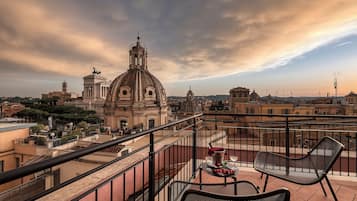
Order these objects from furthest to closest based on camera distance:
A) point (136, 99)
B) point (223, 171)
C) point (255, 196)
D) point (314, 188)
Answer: point (136, 99) → point (314, 188) → point (223, 171) → point (255, 196)

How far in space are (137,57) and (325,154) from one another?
22.4 m

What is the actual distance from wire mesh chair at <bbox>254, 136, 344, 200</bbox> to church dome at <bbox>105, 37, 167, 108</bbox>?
20236 millimetres

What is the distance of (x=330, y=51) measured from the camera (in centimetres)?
733

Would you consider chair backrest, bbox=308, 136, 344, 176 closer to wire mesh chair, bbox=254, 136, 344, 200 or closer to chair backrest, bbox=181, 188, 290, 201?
wire mesh chair, bbox=254, 136, 344, 200

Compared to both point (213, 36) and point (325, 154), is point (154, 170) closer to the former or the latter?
point (325, 154)

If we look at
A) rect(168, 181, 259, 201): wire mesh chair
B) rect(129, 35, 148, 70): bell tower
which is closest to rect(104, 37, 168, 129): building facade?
rect(129, 35, 148, 70): bell tower

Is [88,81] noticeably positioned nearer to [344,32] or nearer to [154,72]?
[154,72]

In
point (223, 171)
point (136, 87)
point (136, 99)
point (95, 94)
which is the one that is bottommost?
point (223, 171)

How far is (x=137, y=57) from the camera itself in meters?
23.1

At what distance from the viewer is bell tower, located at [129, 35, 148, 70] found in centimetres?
2286

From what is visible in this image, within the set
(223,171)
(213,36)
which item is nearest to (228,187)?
(223,171)

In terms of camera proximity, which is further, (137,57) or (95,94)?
(95,94)

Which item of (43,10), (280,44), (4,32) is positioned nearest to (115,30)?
(43,10)

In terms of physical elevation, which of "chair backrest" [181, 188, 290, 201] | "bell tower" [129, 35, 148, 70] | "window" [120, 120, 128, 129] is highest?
"bell tower" [129, 35, 148, 70]
